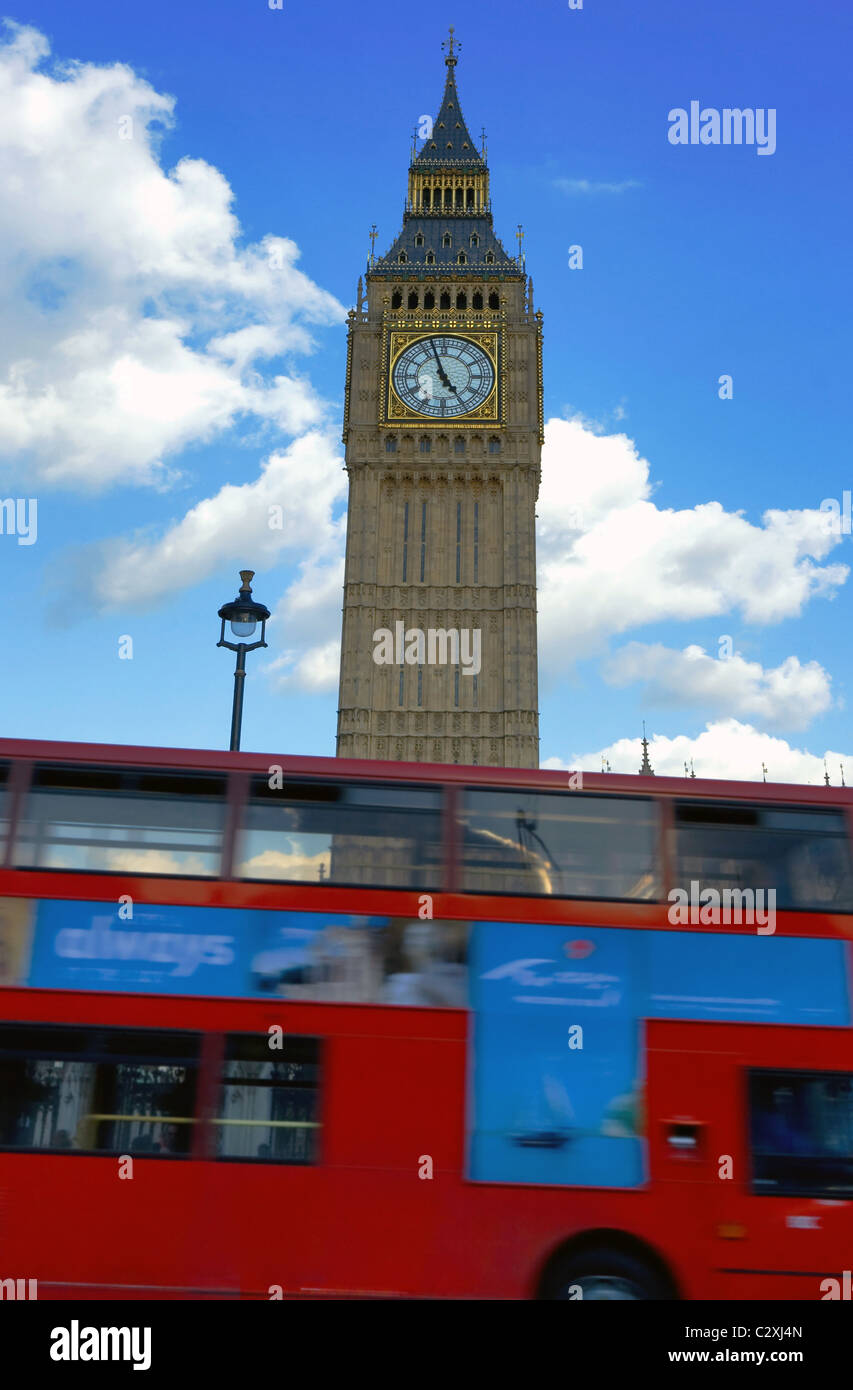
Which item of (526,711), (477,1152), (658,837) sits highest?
(526,711)

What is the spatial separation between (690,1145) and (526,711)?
1549 inches

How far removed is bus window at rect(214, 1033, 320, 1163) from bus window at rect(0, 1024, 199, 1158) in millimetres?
227

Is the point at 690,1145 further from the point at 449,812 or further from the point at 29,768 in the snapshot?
the point at 29,768

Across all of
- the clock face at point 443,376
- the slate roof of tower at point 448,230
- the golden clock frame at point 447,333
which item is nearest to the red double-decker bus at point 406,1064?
the golden clock frame at point 447,333

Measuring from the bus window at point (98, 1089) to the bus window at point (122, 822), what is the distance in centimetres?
105

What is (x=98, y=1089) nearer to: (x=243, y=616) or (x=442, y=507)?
(x=243, y=616)

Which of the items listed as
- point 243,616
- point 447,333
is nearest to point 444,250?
point 447,333

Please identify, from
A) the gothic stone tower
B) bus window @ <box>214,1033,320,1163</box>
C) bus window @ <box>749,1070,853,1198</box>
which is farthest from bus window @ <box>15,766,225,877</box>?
the gothic stone tower

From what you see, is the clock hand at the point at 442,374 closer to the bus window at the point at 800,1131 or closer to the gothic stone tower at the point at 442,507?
the gothic stone tower at the point at 442,507

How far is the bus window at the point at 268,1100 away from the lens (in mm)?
6820

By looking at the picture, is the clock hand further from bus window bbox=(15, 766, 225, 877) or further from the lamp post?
bus window bbox=(15, 766, 225, 877)

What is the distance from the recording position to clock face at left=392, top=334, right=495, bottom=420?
49250mm
